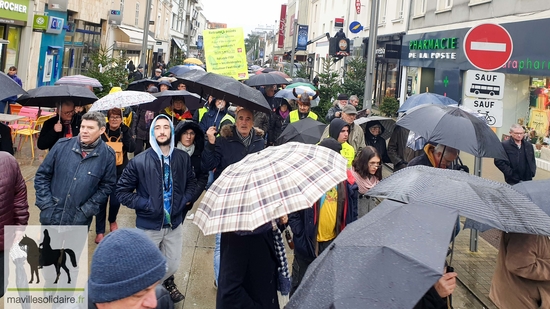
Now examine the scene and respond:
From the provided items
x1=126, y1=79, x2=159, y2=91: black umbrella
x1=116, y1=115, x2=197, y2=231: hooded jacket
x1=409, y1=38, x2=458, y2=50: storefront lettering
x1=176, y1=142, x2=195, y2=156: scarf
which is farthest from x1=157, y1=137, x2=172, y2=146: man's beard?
x1=409, y1=38, x2=458, y2=50: storefront lettering

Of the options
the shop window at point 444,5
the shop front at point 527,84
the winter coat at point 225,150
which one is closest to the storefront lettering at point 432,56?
the shop front at point 527,84

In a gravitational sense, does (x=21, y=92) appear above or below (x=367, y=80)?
below

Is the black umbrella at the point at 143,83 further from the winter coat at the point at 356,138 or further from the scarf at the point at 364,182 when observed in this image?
the scarf at the point at 364,182

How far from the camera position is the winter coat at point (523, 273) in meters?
3.86

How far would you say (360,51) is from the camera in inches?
1180

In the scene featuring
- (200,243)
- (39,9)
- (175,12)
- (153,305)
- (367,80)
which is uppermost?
(175,12)

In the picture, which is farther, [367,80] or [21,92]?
[367,80]

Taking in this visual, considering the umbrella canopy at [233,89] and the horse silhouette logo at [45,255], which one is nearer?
the horse silhouette logo at [45,255]

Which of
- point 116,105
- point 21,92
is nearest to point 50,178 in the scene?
point 21,92

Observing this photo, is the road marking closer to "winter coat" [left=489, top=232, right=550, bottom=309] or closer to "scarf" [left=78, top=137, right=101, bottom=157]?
"winter coat" [left=489, top=232, right=550, bottom=309]

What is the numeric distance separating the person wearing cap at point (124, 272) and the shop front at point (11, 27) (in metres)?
17.1

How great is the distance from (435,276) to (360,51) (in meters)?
28.8

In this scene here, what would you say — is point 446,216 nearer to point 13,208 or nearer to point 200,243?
point 13,208

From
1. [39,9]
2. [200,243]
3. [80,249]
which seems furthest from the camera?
[39,9]
